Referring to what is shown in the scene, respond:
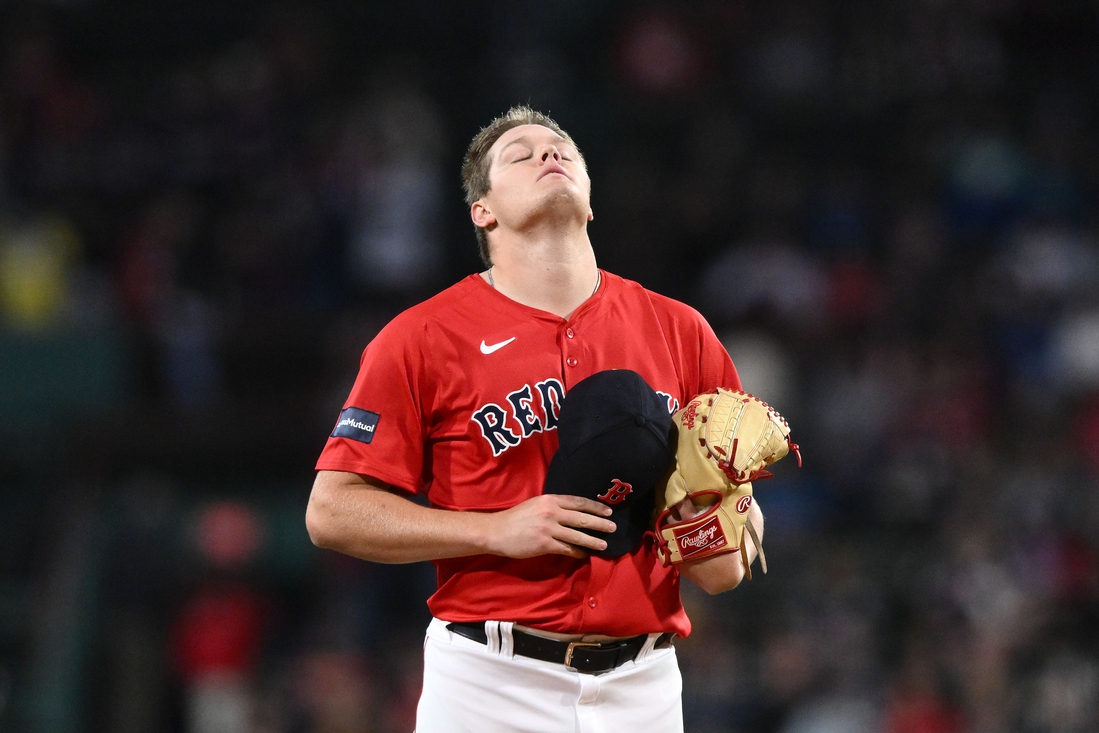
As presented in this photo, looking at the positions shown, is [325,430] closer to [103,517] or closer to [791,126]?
[103,517]

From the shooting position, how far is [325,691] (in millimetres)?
7133

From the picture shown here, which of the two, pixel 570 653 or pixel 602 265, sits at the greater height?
pixel 602 265

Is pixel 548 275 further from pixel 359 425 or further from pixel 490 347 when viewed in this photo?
pixel 359 425

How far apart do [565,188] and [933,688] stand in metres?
4.58

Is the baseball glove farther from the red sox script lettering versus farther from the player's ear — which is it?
the player's ear

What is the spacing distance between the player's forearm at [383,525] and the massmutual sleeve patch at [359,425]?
10 cm

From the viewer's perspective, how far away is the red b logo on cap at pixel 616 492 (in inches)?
115

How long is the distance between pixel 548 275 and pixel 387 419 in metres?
0.57

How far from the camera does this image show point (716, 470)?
297 centimetres

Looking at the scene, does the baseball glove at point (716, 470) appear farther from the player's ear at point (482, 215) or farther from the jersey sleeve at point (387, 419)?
the player's ear at point (482, 215)

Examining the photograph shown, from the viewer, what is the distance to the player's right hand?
9.48 feet

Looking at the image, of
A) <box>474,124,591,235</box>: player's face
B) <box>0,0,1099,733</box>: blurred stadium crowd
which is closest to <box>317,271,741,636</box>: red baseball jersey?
<box>474,124,591,235</box>: player's face

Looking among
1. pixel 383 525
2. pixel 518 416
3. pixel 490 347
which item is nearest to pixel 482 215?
pixel 490 347

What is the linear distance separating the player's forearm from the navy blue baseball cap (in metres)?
0.23
